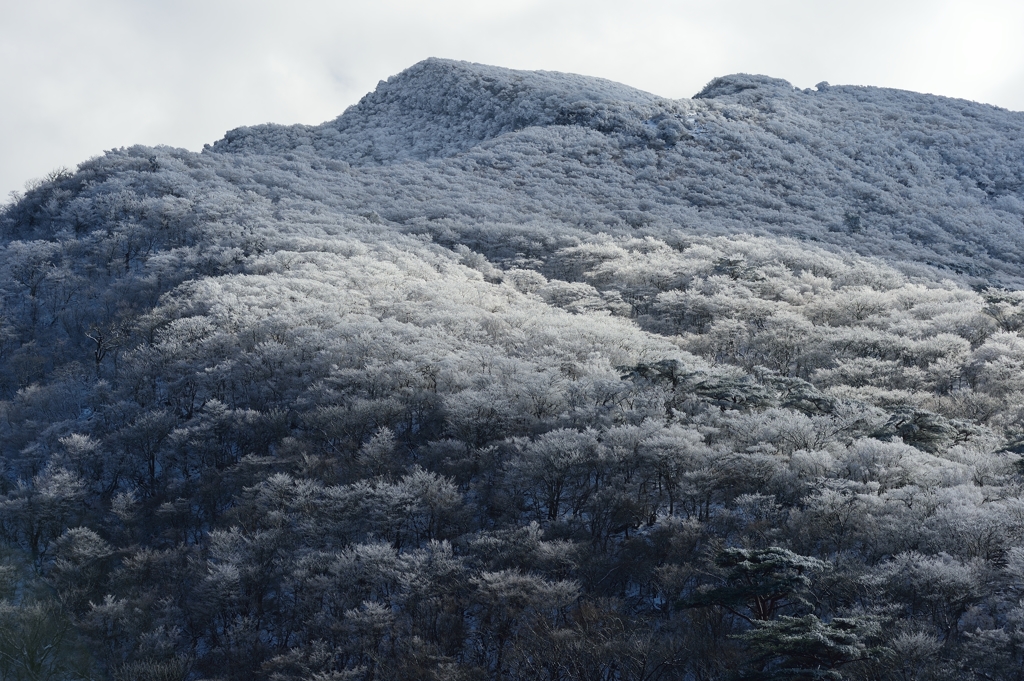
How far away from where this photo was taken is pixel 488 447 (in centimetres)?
3028

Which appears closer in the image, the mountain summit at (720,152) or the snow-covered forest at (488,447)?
the snow-covered forest at (488,447)

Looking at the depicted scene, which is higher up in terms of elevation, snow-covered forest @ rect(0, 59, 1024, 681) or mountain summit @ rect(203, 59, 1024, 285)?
mountain summit @ rect(203, 59, 1024, 285)

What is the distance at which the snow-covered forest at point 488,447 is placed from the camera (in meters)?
20.8

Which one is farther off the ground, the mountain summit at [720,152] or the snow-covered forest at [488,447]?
the mountain summit at [720,152]

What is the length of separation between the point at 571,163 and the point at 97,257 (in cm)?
5470

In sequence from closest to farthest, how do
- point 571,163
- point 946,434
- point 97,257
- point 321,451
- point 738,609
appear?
point 738,609, point 946,434, point 321,451, point 97,257, point 571,163

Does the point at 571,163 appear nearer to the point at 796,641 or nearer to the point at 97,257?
the point at 97,257

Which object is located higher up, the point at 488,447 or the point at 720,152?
the point at 720,152

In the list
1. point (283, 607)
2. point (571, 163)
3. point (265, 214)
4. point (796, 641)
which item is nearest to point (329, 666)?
point (283, 607)

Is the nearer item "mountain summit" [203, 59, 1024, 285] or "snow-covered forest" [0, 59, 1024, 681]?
"snow-covered forest" [0, 59, 1024, 681]

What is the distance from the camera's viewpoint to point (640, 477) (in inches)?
1109

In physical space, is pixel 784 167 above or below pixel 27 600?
above

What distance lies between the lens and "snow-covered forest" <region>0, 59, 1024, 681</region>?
20844mm

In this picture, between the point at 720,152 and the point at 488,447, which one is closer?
the point at 488,447
